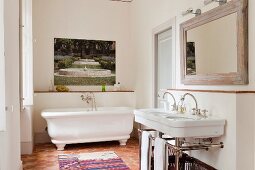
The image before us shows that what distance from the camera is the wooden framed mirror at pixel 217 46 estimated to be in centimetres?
253

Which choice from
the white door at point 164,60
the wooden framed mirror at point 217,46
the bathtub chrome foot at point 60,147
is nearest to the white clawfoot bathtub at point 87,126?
the bathtub chrome foot at point 60,147

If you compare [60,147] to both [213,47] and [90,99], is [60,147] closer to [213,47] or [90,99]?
[90,99]

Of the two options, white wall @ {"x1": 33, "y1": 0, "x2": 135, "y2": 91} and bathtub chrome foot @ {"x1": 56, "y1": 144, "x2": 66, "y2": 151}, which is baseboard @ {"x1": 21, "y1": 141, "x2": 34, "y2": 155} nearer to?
bathtub chrome foot @ {"x1": 56, "y1": 144, "x2": 66, "y2": 151}

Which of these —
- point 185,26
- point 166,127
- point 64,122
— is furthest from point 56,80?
point 166,127

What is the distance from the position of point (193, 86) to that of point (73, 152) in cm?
246

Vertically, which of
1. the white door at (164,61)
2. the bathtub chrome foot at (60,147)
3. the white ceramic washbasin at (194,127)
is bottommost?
the bathtub chrome foot at (60,147)

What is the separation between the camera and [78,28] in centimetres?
575

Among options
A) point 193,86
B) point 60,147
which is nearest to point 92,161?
point 60,147

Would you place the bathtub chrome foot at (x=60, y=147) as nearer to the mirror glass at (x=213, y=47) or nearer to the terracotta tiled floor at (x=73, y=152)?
the terracotta tiled floor at (x=73, y=152)

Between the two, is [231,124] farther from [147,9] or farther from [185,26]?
[147,9]

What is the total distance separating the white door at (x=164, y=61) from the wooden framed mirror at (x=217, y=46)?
2.22 ft

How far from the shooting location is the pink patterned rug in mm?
3727

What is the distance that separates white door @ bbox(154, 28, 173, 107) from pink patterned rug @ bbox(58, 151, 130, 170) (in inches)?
50.9

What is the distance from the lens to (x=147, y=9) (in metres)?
5.04
